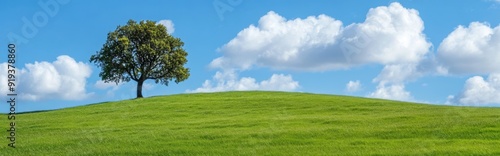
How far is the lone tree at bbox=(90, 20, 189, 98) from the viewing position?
71.6m

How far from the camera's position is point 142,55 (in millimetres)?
72500

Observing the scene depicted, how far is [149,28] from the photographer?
241 ft

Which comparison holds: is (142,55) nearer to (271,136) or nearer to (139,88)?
(139,88)

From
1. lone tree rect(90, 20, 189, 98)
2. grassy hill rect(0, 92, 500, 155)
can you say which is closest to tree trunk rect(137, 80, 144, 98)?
lone tree rect(90, 20, 189, 98)

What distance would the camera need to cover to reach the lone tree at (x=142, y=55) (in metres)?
71.6

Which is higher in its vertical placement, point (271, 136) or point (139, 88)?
point (139, 88)

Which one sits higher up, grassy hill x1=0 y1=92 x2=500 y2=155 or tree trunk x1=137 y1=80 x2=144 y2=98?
tree trunk x1=137 y1=80 x2=144 y2=98

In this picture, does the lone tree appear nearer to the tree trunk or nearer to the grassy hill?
the tree trunk

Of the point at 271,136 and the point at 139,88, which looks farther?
the point at 139,88

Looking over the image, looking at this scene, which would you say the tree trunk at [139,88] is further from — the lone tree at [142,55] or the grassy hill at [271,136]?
the grassy hill at [271,136]

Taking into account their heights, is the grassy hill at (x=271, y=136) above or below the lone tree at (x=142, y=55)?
below

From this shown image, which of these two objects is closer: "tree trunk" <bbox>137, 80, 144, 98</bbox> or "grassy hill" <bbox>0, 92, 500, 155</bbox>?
"grassy hill" <bbox>0, 92, 500, 155</bbox>

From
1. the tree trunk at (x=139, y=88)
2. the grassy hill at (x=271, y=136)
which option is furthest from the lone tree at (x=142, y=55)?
the grassy hill at (x=271, y=136)

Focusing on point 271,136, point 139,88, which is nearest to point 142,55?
point 139,88
